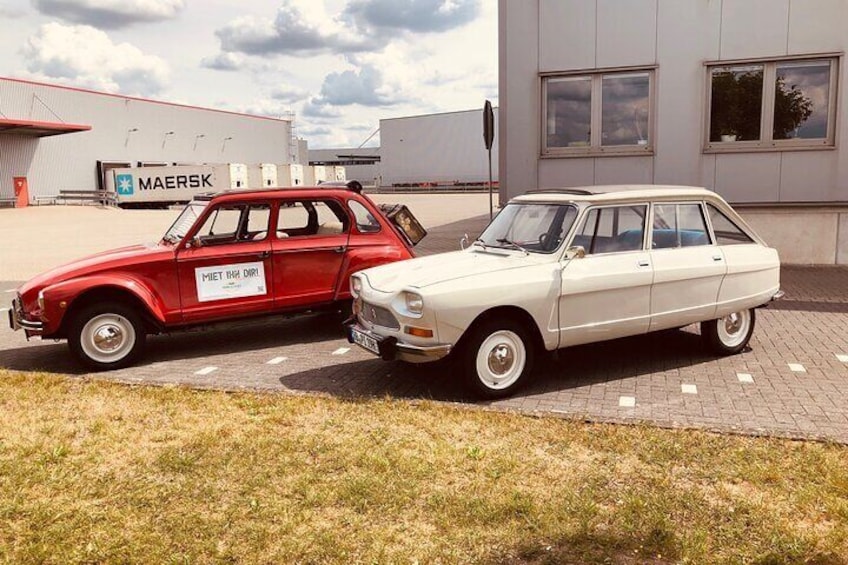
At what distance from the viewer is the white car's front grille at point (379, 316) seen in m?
5.52

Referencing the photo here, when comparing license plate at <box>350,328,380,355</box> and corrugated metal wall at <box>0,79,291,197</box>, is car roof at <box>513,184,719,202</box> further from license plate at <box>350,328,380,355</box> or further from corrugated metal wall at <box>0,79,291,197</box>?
corrugated metal wall at <box>0,79,291,197</box>

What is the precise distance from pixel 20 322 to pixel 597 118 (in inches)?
396

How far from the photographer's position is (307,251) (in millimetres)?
7406

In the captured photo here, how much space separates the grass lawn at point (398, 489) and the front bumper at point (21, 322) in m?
1.32

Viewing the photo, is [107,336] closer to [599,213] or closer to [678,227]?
[599,213]

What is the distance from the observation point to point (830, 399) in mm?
5398

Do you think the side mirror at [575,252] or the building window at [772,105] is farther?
the building window at [772,105]

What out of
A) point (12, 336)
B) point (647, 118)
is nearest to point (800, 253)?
point (647, 118)

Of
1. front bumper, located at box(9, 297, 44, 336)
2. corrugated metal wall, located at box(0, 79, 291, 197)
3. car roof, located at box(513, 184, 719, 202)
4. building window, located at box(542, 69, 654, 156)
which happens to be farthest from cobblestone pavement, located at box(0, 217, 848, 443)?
corrugated metal wall, located at box(0, 79, 291, 197)

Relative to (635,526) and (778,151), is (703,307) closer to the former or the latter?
(635,526)

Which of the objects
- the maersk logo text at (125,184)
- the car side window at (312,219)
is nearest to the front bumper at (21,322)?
the car side window at (312,219)

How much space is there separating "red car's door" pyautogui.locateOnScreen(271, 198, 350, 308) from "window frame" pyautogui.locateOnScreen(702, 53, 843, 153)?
26.2 ft

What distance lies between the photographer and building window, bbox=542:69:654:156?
41.1ft

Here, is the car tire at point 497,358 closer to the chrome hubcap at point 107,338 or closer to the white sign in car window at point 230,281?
the white sign in car window at point 230,281
